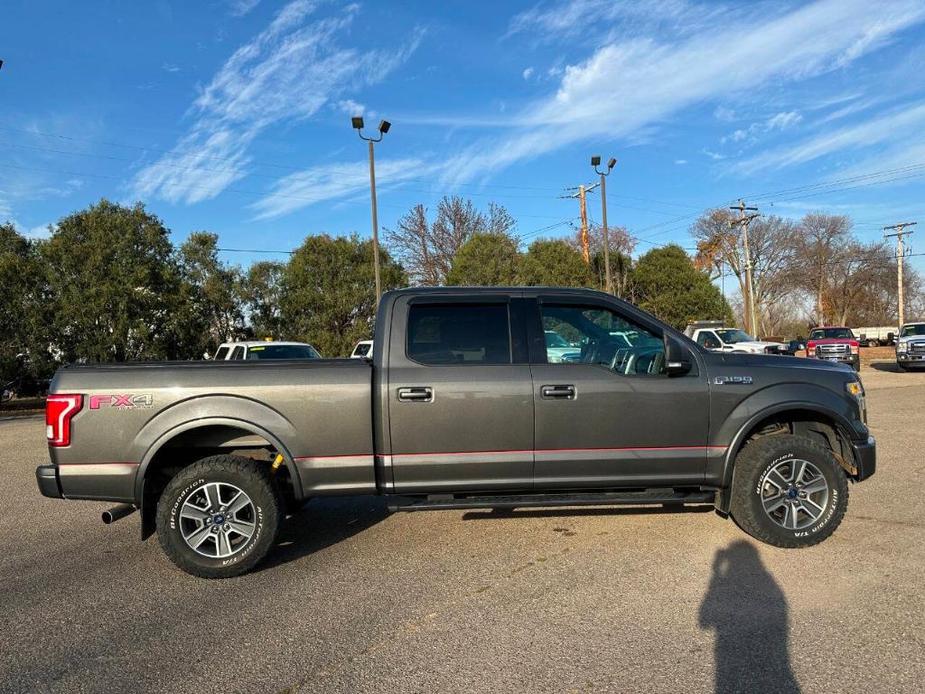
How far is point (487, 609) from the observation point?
381 cm

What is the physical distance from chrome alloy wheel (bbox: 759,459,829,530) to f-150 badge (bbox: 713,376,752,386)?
64 cm

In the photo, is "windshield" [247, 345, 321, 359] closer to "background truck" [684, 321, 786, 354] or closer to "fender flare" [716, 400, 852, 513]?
"fender flare" [716, 400, 852, 513]

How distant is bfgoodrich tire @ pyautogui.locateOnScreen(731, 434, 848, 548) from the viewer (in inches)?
182

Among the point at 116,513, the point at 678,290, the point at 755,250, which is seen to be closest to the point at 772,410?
the point at 116,513

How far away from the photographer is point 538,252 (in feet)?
106

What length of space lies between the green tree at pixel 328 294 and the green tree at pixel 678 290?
16796 mm

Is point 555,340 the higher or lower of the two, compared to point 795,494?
higher

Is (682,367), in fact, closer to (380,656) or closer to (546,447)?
A: (546,447)

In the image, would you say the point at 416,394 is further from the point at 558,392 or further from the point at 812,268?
the point at 812,268

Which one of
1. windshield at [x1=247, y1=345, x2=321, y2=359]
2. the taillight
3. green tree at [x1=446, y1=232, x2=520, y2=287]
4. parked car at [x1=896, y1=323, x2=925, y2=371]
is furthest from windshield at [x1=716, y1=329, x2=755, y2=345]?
the taillight

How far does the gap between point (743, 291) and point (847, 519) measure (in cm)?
6059

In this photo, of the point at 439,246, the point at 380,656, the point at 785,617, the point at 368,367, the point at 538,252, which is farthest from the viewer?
the point at 439,246

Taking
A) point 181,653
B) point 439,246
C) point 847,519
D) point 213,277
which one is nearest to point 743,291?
point 439,246

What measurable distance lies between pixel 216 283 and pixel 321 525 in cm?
Answer: 2440
